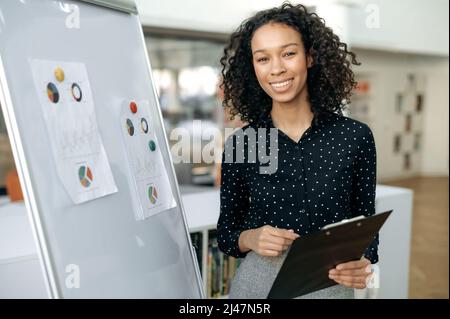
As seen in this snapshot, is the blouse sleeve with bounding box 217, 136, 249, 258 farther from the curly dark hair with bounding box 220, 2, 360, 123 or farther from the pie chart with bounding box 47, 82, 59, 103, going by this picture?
the pie chart with bounding box 47, 82, 59, 103

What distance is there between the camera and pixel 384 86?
31.8ft

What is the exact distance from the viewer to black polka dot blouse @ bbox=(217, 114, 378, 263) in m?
1.33

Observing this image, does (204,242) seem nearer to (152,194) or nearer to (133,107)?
(152,194)

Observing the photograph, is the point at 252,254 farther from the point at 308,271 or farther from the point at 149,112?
the point at 149,112

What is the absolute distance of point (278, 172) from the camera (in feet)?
4.44

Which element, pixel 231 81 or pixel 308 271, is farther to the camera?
pixel 231 81

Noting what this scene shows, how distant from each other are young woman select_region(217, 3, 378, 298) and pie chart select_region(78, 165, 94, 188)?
38cm

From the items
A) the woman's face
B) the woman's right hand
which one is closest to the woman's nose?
the woman's face

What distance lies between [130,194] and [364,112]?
879 centimetres

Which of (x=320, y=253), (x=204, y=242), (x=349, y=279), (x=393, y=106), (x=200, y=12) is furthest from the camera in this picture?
(x=393, y=106)

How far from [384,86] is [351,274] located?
9.04 m

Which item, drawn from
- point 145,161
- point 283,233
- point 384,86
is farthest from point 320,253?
point 384,86

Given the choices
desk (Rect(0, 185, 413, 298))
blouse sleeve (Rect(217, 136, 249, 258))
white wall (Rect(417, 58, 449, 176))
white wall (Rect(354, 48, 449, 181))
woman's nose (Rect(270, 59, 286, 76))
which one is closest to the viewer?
woman's nose (Rect(270, 59, 286, 76))
